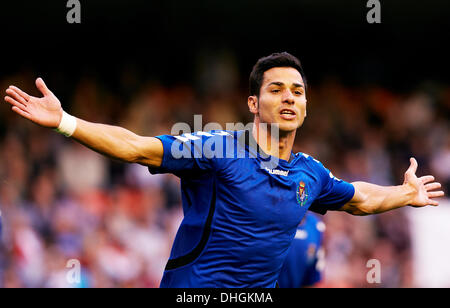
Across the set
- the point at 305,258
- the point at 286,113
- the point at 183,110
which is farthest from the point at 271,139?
the point at 183,110

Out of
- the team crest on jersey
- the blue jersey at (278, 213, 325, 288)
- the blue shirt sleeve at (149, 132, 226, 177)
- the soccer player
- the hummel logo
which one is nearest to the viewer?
the soccer player

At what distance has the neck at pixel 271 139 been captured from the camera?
5.09 meters

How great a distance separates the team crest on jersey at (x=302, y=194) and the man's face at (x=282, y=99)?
16.4 inches

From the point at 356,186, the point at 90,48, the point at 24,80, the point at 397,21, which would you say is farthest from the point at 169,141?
the point at 397,21

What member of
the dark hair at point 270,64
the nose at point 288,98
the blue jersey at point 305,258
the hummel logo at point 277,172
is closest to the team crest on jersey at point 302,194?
the hummel logo at point 277,172

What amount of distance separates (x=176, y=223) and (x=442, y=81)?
704 cm

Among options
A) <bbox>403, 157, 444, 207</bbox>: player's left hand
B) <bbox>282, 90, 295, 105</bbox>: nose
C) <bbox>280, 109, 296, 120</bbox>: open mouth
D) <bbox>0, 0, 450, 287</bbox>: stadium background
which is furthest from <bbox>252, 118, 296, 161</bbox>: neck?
<bbox>0, 0, 450, 287</bbox>: stadium background

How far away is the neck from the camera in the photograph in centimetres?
509

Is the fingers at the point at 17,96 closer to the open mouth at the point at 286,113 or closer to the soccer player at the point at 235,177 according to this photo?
the soccer player at the point at 235,177

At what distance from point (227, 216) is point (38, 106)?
145 cm

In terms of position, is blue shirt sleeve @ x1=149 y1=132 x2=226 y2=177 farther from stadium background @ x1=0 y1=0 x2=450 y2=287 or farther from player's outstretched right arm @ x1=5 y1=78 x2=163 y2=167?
stadium background @ x1=0 y1=0 x2=450 y2=287

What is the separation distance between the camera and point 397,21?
570 inches

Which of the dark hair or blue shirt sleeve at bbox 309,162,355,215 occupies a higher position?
the dark hair
